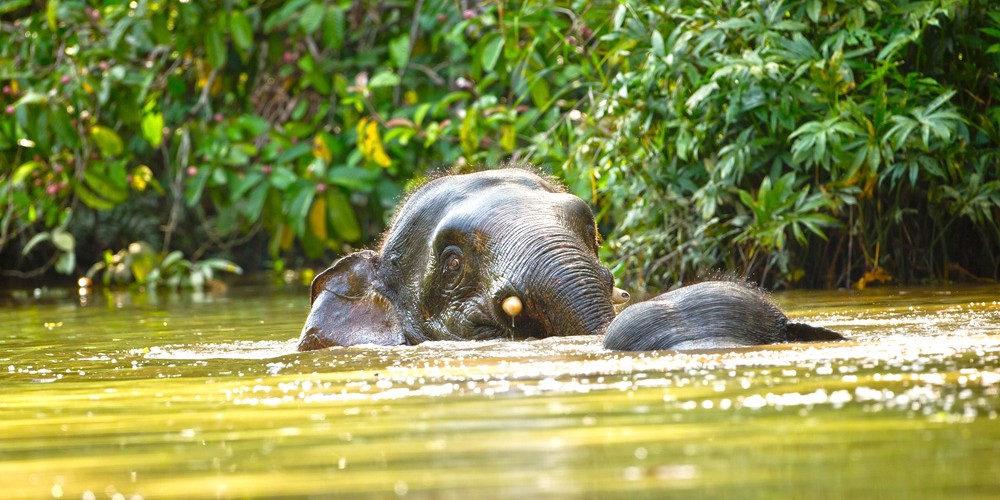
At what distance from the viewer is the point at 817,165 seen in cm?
1004

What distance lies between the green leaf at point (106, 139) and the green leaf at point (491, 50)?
4.22 metres

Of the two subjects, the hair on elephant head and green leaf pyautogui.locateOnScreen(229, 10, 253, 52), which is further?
green leaf pyautogui.locateOnScreen(229, 10, 253, 52)

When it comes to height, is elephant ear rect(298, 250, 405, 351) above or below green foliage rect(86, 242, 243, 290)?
below

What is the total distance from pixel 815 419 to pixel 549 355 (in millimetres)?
2257

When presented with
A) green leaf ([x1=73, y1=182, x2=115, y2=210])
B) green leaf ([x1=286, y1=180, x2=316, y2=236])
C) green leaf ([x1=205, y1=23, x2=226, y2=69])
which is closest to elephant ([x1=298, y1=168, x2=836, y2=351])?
green leaf ([x1=286, y1=180, x2=316, y2=236])

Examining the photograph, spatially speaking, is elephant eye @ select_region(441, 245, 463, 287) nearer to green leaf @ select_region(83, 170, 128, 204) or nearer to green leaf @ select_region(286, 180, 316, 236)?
green leaf @ select_region(286, 180, 316, 236)

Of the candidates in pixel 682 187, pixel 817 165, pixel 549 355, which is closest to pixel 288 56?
pixel 682 187

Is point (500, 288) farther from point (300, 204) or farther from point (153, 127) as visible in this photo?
point (153, 127)

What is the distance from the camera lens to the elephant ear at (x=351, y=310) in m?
7.52

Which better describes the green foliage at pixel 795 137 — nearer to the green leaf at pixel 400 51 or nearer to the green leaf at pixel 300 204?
the green leaf at pixel 300 204

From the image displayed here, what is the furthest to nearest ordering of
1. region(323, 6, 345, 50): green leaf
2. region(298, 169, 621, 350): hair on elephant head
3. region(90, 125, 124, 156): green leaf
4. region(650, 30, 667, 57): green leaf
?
1. region(90, 125, 124, 156): green leaf
2. region(323, 6, 345, 50): green leaf
3. region(650, 30, 667, 57): green leaf
4. region(298, 169, 621, 350): hair on elephant head

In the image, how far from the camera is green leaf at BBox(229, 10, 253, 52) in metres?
15.6

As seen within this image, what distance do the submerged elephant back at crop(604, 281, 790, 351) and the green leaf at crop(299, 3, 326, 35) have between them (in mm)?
10433

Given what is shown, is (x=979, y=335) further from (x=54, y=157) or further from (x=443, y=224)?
(x=54, y=157)
